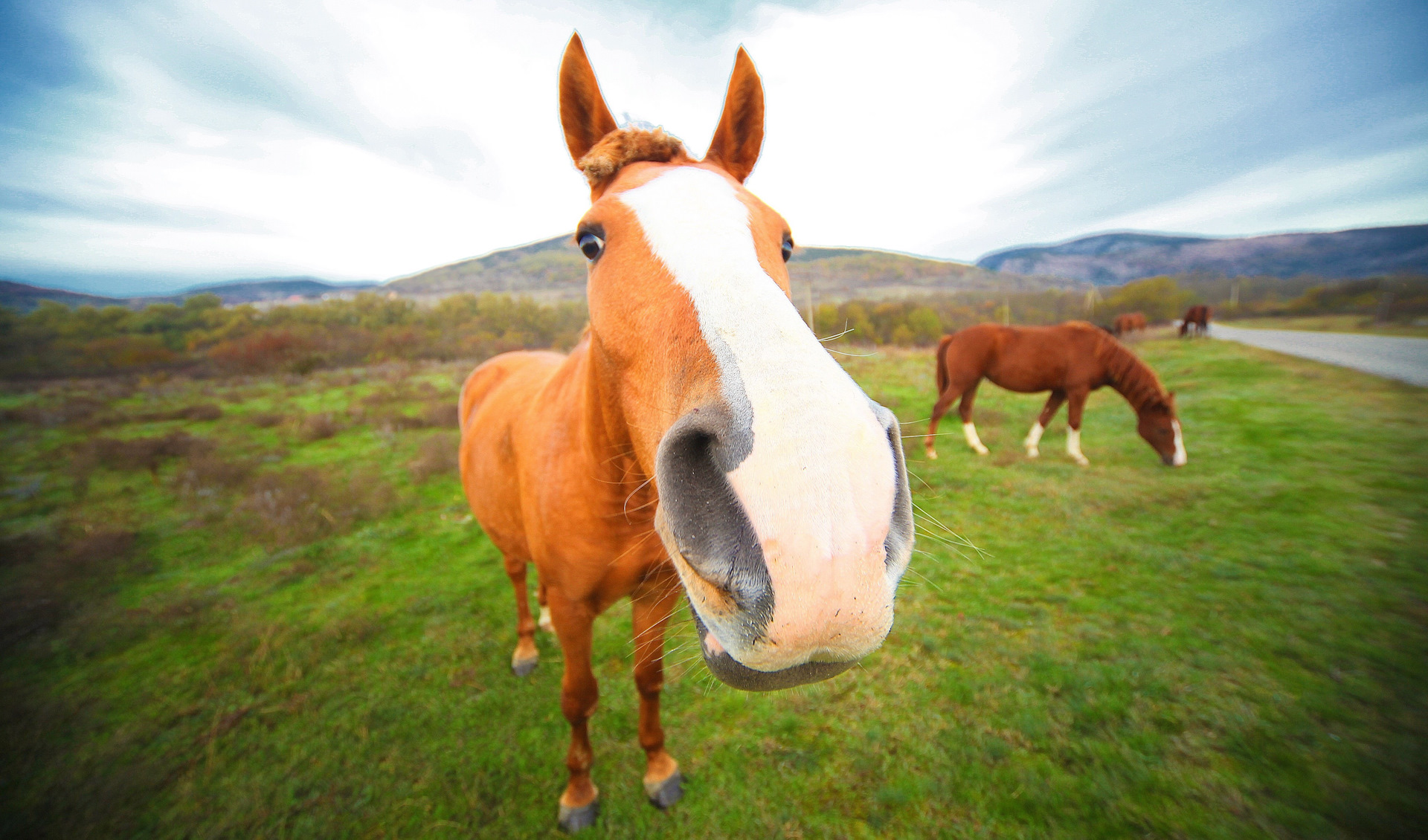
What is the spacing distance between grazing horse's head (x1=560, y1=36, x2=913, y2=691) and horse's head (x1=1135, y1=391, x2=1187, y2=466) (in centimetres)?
924

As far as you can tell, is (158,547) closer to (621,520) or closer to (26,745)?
(26,745)

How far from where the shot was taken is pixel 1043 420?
28.4ft

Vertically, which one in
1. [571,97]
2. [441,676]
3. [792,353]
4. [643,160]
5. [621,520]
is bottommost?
[441,676]

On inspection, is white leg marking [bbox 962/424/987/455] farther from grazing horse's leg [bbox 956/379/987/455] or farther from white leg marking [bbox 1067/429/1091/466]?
white leg marking [bbox 1067/429/1091/466]

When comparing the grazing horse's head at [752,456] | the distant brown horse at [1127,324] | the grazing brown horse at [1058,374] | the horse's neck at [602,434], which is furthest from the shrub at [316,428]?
the distant brown horse at [1127,324]

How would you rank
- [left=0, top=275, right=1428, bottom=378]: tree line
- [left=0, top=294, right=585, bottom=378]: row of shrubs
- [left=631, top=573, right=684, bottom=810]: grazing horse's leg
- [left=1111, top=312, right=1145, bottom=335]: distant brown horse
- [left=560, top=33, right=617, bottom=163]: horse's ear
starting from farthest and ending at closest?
[left=1111, top=312, right=1145, bottom=335]: distant brown horse < [left=0, top=275, right=1428, bottom=378]: tree line < [left=0, top=294, right=585, bottom=378]: row of shrubs < [left=631, top=573, right=684, bottom=810]: grazing horse's leg < [left=560, top=33, right=617, bottom=163]: horse's ear

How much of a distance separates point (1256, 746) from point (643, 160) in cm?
495

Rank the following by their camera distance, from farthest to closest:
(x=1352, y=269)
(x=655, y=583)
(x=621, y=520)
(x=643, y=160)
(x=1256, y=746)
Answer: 1. (x=1352, y=269)
2. (x=1256, y=746)
3. (x=655, y=583)
4. (x=621, y=520)
5. (x=643, y=160)

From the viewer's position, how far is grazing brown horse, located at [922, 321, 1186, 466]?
736 centimetres

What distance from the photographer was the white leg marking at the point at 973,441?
8.64 m

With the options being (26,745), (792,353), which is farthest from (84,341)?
(792,353)

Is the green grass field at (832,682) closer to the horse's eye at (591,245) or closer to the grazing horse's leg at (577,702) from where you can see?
the grazing horse's leg at (577,702)

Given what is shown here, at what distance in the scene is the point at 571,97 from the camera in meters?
2.17

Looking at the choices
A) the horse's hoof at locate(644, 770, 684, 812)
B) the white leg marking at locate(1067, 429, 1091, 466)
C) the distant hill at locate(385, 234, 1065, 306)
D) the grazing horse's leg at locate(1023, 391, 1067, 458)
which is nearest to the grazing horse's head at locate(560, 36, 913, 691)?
the horse's hoof at locate(644, 770, 684, 812)
